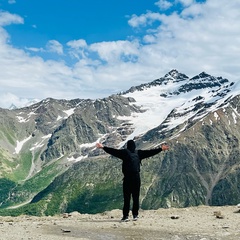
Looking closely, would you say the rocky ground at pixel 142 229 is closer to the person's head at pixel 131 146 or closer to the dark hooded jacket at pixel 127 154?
the dark hooded jacket at pixel 127 154

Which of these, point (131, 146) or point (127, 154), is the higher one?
point (131, 146)

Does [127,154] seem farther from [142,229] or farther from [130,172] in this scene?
[142,229]

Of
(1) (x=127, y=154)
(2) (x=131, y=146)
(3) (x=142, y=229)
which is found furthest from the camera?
(2) (x=131, y=146)

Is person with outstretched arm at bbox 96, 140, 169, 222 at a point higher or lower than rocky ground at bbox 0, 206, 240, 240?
higher

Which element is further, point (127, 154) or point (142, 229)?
point (127, 154)

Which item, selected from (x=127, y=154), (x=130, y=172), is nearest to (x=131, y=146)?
(x=127, y=154)

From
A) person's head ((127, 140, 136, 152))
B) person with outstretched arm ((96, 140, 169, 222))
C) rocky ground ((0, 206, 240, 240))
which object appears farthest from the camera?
person's head ((127, 140, 136, 152))

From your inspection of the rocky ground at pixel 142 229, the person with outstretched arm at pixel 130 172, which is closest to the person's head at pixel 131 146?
the person with outstretched arm at pixel 130 172

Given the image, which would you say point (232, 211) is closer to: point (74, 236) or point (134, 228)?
point (134, 228)

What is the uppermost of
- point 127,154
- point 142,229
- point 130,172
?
point 127,154

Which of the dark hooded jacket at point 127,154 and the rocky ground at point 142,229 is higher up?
the dark hooded jacket at point 127,154

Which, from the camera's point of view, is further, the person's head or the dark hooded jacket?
the person's head

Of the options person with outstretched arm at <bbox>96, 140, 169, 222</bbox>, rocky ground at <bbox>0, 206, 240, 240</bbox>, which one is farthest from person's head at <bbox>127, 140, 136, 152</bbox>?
rocky ground at <bbox>0, 206, 240, 240</bbox>

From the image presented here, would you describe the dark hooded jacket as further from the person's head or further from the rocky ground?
the rocky ground
